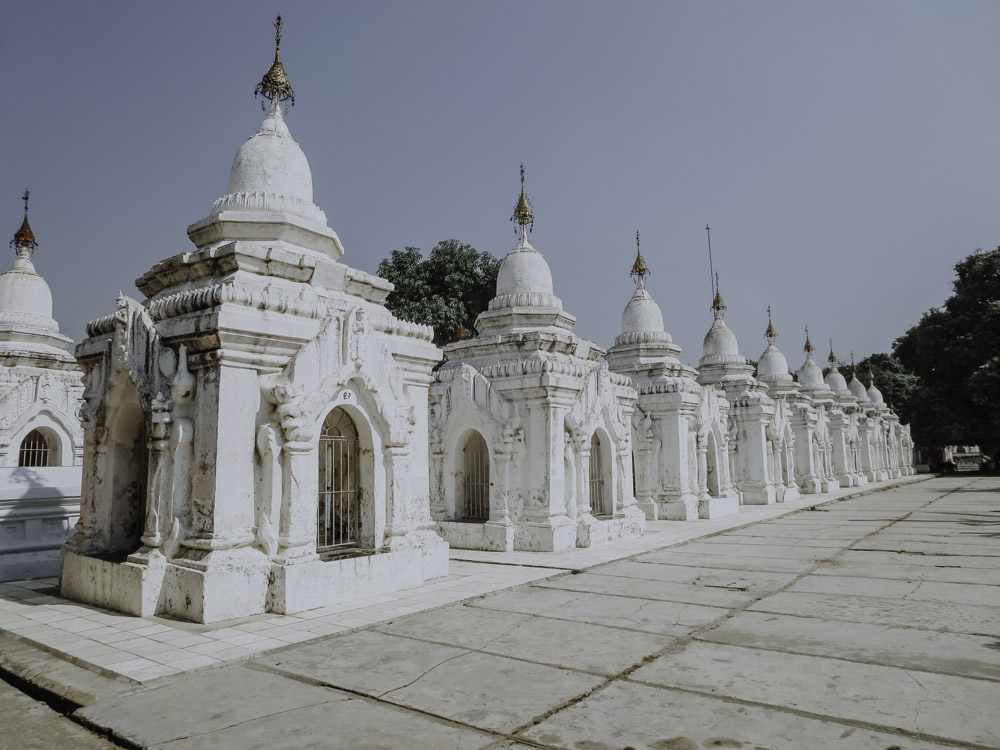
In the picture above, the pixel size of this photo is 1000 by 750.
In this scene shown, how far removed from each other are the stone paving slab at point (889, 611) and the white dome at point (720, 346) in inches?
663

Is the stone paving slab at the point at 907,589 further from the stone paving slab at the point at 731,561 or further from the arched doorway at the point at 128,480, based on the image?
the arched doorway at the point at 128,480

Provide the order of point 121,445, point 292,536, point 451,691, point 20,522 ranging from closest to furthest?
point 451,691, point 292,536, point 121,445, point 20,522

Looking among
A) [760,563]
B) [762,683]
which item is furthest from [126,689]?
[760,563]

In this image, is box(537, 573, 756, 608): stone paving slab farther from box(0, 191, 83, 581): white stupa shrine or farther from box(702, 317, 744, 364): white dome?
box(702, 317, 744, 364): white dome

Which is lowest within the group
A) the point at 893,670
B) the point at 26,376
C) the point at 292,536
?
the point at 893,670

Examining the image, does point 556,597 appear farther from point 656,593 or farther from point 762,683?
point 762,683

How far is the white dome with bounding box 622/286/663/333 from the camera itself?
1961cm

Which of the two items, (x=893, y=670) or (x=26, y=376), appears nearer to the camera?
(x=893, y=670)

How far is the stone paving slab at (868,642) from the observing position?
5.41 m

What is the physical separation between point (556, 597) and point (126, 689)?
4.60m

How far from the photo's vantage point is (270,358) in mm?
7816

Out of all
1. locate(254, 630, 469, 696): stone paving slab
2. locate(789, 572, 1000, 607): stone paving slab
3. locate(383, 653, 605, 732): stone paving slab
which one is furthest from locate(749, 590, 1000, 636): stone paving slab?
locate(254, 630, 469, 696): stone paving slab

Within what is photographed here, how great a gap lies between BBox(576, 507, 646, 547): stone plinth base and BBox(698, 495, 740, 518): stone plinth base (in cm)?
405

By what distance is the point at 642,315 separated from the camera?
1970 centimetres
